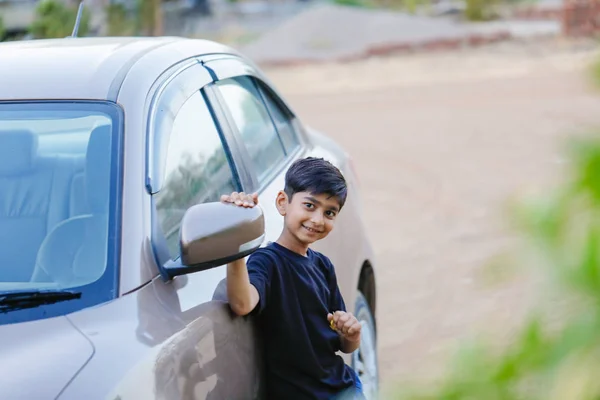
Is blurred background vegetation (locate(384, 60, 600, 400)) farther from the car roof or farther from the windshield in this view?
the car roof

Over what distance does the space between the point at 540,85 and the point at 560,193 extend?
18.8 m

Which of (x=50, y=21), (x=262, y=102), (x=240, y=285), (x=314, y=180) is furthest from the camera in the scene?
(x=50, y=21)

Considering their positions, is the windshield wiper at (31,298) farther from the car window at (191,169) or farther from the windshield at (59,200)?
the car window at (191,169)

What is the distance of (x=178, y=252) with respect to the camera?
242 cm

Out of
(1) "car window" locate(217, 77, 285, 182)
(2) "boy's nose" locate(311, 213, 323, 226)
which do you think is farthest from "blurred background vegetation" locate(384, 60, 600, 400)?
(1) "car window" locate(217, 77, 285, 182)

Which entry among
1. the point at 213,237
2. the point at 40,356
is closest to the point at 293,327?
the point at 213,237

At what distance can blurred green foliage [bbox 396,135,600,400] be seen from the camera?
514mm

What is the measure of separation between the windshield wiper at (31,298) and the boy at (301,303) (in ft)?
1.58

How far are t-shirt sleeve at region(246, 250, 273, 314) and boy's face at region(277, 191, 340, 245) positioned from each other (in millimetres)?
112

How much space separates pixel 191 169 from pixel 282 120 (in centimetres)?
129

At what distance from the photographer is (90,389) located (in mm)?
1764

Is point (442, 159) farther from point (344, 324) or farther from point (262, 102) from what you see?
point (344, 324)

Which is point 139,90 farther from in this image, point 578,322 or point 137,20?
point 137,20

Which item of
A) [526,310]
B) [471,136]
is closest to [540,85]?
[471,136]
